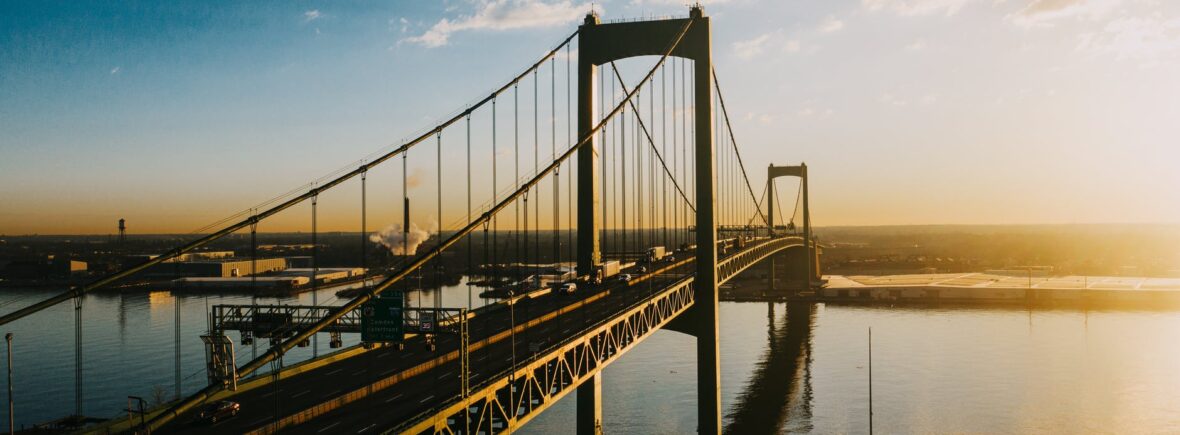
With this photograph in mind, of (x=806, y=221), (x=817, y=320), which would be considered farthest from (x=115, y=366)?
(x=806, y=221)

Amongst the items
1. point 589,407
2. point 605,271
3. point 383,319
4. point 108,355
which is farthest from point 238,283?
point 383,319

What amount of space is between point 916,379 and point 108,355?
76930 mm

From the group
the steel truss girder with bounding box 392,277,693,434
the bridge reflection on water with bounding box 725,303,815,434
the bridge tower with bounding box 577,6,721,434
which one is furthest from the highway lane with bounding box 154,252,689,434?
the bridge reflection on water with bounding box 725,303,815,434

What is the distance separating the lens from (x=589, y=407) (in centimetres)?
4588

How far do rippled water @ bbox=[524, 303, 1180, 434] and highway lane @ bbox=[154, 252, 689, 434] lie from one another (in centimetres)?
1665

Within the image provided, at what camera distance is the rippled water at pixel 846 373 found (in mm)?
57656

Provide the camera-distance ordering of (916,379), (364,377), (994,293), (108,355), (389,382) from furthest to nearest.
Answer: (994,293) < (108,355) < (916,379) < (364,377) < (389,382)

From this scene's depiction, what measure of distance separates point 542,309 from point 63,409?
39.1 meters

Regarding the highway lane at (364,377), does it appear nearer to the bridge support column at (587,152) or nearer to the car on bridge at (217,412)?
the car on bridge at (217,412)

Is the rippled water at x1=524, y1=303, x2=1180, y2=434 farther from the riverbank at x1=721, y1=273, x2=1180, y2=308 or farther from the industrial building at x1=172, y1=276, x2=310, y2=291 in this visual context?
the industrial building at x1=172, y1=276, x2=310, y2=291

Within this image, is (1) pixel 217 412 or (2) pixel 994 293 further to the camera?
(2) pixel 994 293

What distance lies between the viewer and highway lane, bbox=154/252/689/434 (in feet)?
87.4

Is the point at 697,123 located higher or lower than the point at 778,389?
higher

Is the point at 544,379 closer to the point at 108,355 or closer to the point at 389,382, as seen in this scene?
the point at 389,382
